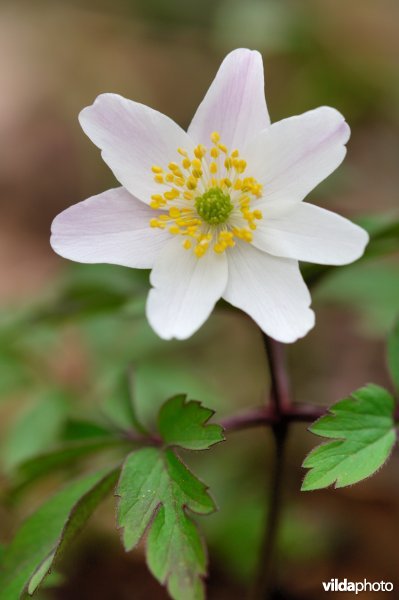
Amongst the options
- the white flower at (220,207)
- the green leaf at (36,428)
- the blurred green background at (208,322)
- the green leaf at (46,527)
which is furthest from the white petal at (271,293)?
the green leaf at (36,428)

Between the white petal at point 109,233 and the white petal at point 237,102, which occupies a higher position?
the white petal at point 237,102

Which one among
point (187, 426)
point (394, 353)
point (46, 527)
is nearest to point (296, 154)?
point (394, 353)

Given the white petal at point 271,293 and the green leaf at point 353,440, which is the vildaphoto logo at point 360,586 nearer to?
the green leaf at point 353,440

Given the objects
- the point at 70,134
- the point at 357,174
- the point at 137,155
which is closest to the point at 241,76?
the point at 137,155

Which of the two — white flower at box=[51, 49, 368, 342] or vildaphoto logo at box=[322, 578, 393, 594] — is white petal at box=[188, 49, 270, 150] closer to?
white flower at box=[51, 49, 368, 342]

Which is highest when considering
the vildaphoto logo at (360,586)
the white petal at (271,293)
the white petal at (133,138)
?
the white petal at (133,138)

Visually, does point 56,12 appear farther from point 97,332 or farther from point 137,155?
point 137,155

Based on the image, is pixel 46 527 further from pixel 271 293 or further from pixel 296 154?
pixel 296 154
